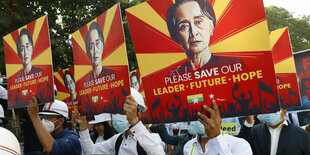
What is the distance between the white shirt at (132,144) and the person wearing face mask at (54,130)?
0.17 metres

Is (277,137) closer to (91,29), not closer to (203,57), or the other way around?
(203,57)

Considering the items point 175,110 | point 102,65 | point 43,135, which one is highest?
point 102,65

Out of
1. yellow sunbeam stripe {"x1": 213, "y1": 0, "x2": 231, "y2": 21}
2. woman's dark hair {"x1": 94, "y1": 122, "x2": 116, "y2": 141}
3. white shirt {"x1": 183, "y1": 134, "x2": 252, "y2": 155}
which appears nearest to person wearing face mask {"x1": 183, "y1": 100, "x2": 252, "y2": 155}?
white shirt {"x1": 183, "y1": 134, "x2": 252, "y2": 155}

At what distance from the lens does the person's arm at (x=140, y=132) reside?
3.10 meters

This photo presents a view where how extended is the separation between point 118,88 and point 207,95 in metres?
1.08

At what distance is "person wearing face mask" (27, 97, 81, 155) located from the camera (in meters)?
3.61

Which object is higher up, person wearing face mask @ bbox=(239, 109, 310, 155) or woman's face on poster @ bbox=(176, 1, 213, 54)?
woman's face on poster @ bbox=(176, 1, 213, 54)

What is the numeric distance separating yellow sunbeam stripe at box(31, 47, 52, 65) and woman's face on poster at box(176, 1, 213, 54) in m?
1.71

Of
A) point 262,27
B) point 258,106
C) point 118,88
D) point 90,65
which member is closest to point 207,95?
point 258,106

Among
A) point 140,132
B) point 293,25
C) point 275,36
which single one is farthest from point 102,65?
point 293,25

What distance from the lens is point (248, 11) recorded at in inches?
98.3

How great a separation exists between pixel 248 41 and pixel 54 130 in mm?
2672

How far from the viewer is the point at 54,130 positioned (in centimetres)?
416

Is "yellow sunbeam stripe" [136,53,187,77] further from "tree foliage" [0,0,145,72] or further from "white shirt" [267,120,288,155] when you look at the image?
"tree foliage" [0,0,145,72]
